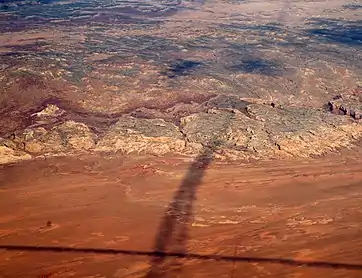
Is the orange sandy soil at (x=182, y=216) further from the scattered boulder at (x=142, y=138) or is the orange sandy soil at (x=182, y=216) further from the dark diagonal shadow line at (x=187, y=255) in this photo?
the scattered boulder at (x=142, y=138)

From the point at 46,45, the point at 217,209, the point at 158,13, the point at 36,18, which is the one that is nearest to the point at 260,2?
the point at 158,13

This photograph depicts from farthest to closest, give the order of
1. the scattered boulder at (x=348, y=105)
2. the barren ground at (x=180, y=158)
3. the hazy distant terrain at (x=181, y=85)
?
the scattered boulder at (x=348, y=105) → the hazy distant terrain at (x=181, y=85) → the barren ground at (x=180, y=158)

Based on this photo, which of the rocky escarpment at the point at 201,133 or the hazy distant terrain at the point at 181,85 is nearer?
the rocky escarpment at the point at 201,133

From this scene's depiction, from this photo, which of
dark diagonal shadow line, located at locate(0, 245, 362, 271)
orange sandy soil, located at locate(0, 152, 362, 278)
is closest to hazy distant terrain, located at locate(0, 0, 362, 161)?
orange sandy soil, located at locate(0, 152, 362, 278)

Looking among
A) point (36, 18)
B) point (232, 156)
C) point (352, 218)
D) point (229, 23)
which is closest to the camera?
point (352, 218)

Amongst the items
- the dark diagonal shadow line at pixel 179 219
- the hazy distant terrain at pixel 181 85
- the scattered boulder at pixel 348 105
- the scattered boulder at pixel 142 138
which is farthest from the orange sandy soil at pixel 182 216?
the scattered boulder at pixel 348 105

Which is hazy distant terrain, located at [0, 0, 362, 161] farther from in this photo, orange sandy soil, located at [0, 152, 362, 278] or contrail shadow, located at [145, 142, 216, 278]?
contrail shadow, located at [145, 142, 216, 278]

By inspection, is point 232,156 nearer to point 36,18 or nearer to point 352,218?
point 352,218

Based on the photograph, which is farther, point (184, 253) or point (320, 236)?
point (320, 236)
